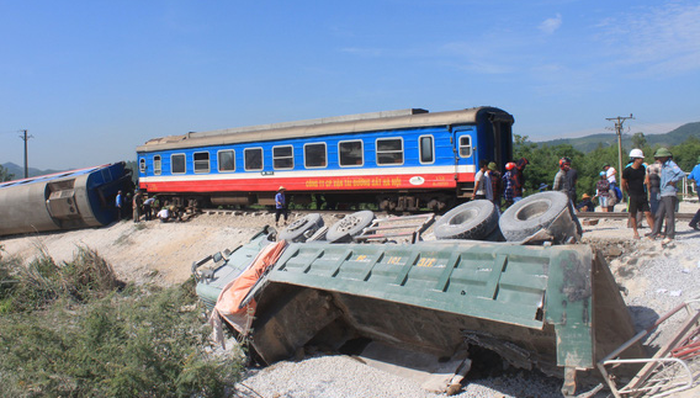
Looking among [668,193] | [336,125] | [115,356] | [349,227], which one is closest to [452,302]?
[349,227]

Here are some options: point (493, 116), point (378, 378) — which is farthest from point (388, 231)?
point (493, 116)

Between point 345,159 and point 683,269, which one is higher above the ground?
point 345,159

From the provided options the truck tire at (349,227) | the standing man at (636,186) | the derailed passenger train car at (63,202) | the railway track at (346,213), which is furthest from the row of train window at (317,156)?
the truck tire at (349,227)

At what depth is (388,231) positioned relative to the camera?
6.68 m

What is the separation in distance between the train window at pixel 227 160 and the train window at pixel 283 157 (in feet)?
5.66

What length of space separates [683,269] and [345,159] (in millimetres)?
8984

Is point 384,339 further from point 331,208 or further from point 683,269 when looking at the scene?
point 331,208

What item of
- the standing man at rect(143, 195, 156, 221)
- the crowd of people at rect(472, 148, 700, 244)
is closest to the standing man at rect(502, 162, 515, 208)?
the crowd of people at rect(472, 148, 700, 244)

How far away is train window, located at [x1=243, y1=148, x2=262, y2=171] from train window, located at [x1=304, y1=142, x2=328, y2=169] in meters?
1.77

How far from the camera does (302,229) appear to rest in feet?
25.2

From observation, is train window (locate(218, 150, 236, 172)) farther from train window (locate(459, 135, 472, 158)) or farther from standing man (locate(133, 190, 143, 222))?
train window (locate(459, 135, 472, 158))

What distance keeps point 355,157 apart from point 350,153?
7.2 inches

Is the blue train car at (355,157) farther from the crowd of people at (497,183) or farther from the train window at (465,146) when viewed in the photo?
the crowd of people at (497,183)

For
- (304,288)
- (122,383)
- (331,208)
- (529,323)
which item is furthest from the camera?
(331,208)
